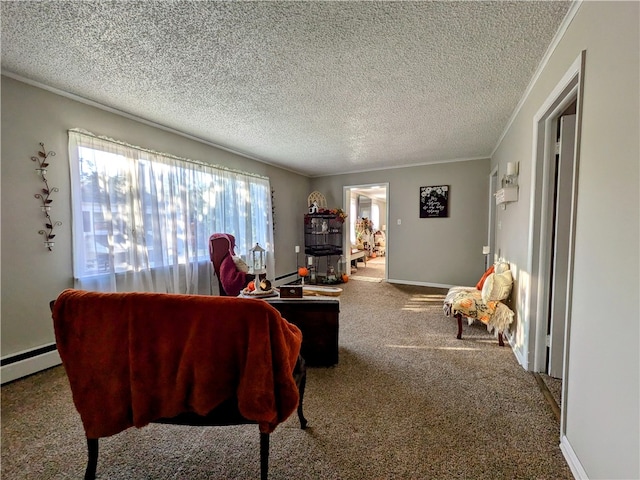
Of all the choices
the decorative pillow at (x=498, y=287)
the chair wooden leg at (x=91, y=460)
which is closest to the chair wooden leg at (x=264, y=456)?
the chair wooden leg at (x=91, y=460)

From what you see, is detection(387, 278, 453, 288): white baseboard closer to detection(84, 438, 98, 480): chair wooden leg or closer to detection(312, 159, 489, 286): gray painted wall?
detection(312, 159, 489, 286): gray painted wall

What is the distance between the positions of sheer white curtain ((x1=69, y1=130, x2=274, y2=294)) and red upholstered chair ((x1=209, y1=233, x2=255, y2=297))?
0.87ft

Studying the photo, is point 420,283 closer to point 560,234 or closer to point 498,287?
point 498,287

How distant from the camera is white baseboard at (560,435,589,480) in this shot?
49.9 inches

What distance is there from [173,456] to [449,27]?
2.90 meters

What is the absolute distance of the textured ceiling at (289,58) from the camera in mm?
1510

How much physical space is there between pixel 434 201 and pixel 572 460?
4406 millimetres

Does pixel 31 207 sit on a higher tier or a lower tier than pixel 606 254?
higher

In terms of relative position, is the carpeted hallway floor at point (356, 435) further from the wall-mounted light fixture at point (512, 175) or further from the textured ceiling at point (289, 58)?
the textured ceiling at point (289, 58)

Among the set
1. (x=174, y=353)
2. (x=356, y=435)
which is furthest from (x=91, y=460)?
(x=356, y=435)

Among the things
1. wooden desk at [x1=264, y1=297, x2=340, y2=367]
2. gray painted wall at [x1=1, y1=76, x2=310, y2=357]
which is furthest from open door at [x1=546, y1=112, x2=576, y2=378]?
gray painted wall at [x1=1, y1=76, x2=310, y2=357]

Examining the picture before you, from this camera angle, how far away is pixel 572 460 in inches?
52.9

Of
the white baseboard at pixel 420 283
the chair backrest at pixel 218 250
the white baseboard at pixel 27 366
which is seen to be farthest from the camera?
the white baseboard at pixel 420 283

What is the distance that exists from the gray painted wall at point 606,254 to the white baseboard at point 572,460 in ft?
0.05
